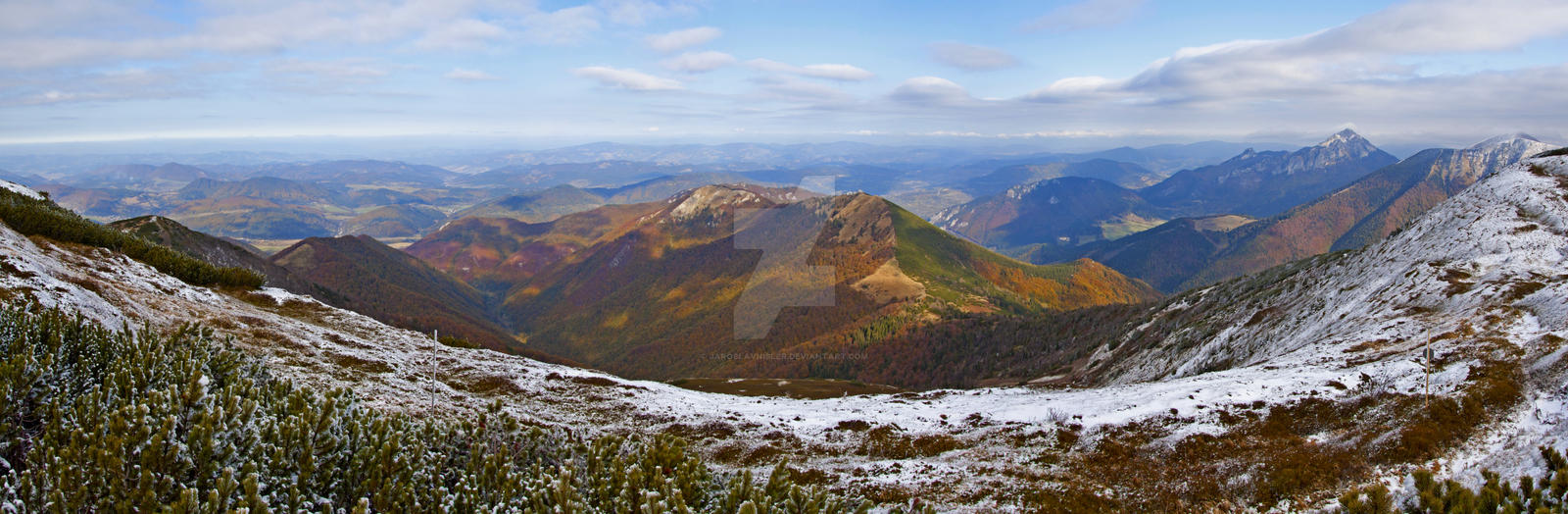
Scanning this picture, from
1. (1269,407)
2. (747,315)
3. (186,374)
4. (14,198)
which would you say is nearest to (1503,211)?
(1269,407)

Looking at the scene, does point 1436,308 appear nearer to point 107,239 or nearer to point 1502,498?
point 1502,498

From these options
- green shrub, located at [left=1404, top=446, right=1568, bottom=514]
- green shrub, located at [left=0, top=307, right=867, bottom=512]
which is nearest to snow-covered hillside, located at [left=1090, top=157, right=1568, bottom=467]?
green shrub, located at [left=1404, top=446, right=1568, bottom=514]

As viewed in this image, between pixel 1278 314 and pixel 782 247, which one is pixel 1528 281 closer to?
pixel 1278 314

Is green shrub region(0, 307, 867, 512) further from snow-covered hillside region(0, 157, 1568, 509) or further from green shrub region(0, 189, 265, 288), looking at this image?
green shrub region(0, 189, 265, 288)

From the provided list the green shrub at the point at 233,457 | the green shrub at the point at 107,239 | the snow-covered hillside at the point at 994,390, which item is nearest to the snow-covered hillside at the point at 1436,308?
the snow-covered hillside at the point at 994,390

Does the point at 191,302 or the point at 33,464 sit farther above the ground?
the point at 33,464

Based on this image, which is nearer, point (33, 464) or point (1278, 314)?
point (33, 464)

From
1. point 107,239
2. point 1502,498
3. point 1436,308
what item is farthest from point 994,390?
point 107,239
